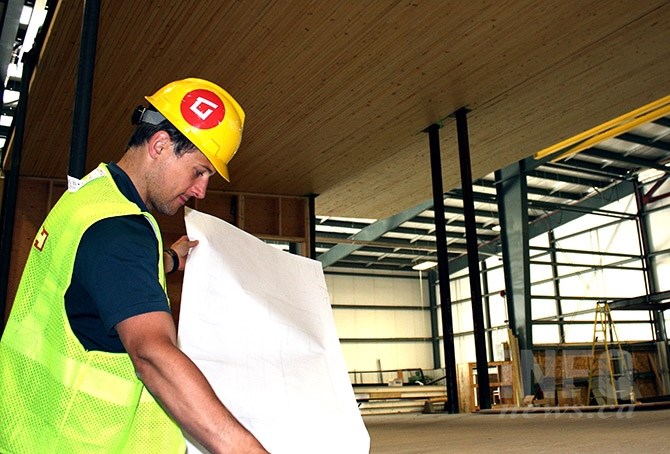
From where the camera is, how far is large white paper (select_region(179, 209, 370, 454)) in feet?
6.17

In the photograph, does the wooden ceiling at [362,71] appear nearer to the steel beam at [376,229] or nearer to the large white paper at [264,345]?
the large white paper at [264,345]

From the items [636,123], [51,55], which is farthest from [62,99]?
[636,123]

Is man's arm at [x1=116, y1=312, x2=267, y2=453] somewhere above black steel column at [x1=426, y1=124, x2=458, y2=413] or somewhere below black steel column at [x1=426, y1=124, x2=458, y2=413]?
below

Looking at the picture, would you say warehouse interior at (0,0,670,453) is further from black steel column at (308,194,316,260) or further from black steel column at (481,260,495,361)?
black steel column at (481,260,495,361)

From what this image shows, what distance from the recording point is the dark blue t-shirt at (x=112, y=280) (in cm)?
131

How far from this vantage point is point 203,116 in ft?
5.66

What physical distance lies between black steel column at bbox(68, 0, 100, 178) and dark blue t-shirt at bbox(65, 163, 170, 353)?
2.95 m

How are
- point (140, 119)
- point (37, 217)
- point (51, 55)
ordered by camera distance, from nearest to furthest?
point (140, 119) < point (51, 55) < point (37, 217)

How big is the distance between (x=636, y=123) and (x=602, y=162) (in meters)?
12.4

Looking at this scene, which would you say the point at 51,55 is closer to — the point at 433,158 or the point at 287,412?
the point at 433,158

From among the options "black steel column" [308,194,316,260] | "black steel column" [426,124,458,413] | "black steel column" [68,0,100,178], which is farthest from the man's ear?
"black steel column" [308,194,316,260]

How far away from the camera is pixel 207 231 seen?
2123mm

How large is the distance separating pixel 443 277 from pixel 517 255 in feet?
27.8

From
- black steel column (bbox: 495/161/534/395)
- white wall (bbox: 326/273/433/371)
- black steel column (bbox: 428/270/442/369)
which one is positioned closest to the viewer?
black steel column (bbox: 495/161/534/395)
